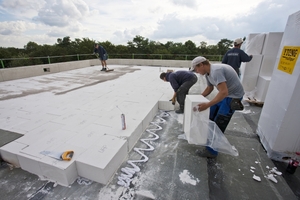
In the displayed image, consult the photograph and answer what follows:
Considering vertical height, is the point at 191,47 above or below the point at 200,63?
above

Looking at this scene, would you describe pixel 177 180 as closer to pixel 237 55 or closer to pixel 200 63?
pixel 200 63

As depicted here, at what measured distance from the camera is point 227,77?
68.3 inches

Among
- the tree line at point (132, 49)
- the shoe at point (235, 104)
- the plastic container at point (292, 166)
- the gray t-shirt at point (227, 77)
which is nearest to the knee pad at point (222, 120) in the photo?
the shoe at point (235, 104)

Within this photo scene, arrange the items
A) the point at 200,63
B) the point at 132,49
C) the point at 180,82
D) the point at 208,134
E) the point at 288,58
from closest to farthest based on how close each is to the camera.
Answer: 1. the point at 200,63
2. the point at 288,58
3. the point at 208,134
4. the point at 180,82
5. the point at 132,49

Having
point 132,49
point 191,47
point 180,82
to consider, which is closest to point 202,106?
point 180,82

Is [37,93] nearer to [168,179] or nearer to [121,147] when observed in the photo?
[121,147]

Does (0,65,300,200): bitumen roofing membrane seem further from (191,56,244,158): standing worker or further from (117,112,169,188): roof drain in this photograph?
(191,56,244,158): standing worker

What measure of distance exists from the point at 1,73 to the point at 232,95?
7.06m

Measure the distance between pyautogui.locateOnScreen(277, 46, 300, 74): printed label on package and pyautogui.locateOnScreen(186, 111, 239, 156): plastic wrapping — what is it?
1.07 m

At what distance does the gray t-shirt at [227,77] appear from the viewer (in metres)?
1.64

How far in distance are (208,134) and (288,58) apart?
1310 millimetres

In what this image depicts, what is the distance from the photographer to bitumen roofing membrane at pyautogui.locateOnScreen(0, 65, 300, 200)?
1460 mm

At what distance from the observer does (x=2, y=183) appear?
1586 millimetres

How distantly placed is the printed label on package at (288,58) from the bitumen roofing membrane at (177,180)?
1.12 metres
